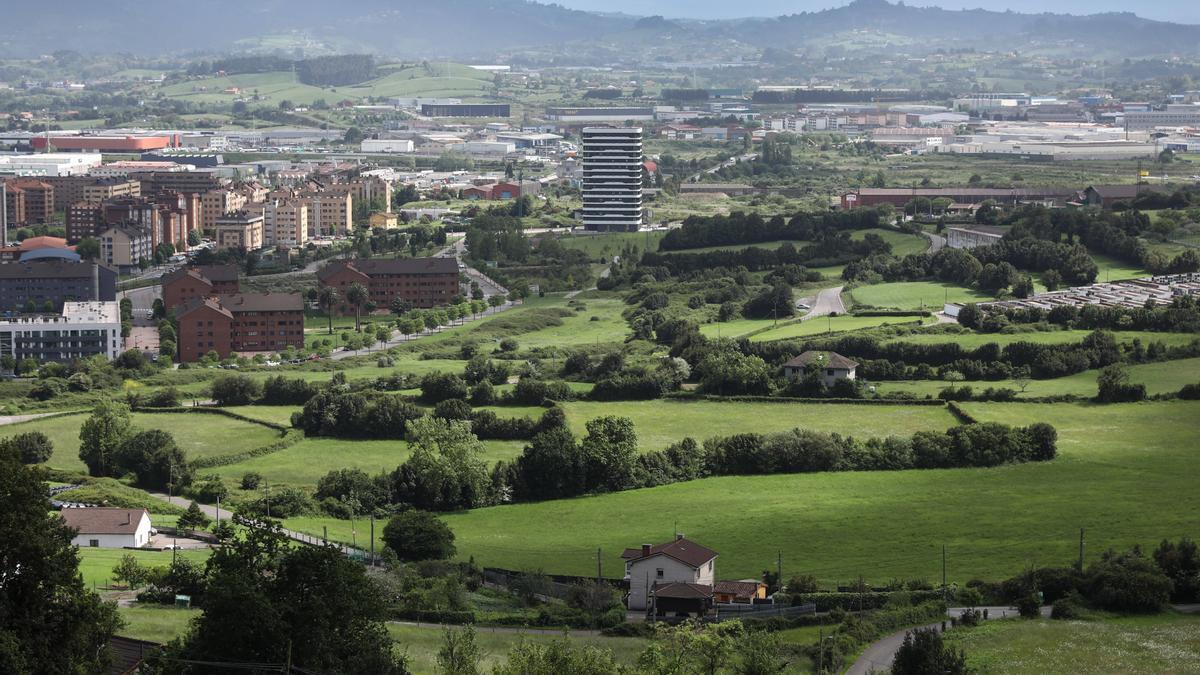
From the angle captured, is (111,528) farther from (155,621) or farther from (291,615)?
(291,615)

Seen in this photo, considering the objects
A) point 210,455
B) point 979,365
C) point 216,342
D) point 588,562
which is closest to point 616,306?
point 216,342

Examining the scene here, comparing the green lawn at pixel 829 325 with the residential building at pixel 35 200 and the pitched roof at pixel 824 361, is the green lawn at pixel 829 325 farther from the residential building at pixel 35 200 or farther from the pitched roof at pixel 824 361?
the residential building at pixel 35 200

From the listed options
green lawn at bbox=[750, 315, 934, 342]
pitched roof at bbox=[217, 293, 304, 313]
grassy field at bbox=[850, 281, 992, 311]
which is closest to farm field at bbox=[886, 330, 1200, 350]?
green lawn at bbox=[750, 315, 934, 342]

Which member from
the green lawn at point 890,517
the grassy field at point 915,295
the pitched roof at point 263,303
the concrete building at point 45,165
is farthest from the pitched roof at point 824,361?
the concrete building at point 45,165

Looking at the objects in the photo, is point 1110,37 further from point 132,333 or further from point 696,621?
point 696,621

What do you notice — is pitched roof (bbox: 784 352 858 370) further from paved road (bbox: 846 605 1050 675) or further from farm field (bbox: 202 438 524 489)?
paved road (bbox: 846 605 1050 675)
